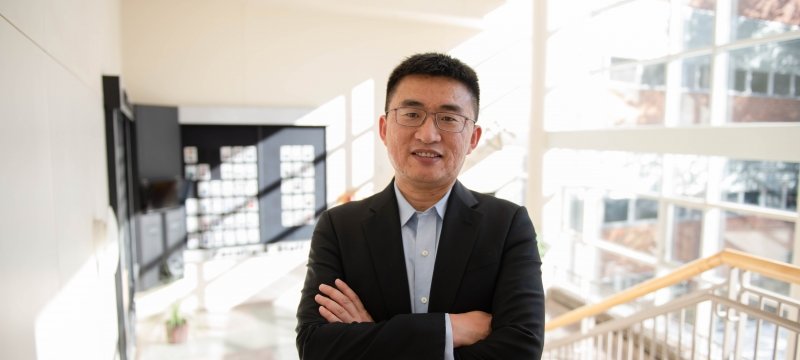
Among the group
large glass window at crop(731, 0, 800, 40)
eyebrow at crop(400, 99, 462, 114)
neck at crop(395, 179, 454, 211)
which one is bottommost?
neck at crop(395, 179, 454, 211)

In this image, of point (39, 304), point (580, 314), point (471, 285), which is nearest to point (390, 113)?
point (471, 285)

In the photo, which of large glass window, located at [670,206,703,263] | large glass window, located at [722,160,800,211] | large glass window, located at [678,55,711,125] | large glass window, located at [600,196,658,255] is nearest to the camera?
large glass window, located at [722,160,800,211]

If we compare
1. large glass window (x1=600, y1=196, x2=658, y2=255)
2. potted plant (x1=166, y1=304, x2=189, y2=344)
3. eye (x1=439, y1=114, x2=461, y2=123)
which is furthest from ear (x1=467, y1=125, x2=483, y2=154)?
large glass window (x1=600, y1=196, x2=658, y2=255)

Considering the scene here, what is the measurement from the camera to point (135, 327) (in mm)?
5844

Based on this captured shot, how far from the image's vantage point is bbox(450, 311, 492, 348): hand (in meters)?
1.26

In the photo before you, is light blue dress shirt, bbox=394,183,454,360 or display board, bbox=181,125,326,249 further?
display board, bbox=181,125,326,249

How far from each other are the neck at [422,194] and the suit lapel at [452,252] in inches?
2.0

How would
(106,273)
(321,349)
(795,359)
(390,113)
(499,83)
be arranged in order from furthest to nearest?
(499,83) < (106,273) < (795,359) < (390,113) < (321,349)

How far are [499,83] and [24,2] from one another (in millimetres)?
7395

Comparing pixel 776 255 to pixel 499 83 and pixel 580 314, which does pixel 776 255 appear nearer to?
pixel 499 83

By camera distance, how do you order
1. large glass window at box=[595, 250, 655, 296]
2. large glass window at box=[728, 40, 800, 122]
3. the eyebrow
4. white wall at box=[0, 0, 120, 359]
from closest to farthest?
white wall at box=[0, 0, 120, 359] → the eyebrow → large glass window at box=[595, 250, 655, 296] → large glass window at box=[728, 40, 800, 122]

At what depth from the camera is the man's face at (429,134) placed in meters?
1.30

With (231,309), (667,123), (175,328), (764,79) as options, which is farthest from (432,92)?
(764,79)

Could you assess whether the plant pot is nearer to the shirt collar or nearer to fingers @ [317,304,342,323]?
fingers @ [317,304,342,323]
